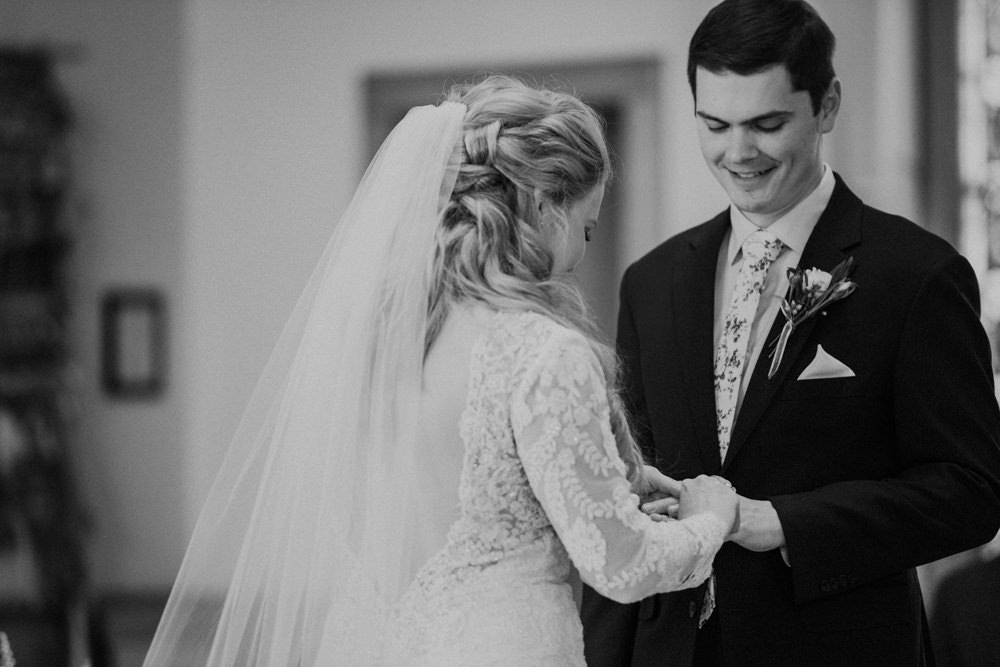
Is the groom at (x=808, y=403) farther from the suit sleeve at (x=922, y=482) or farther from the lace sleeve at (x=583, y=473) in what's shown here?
the lace sleeve at (x=583, y=473)

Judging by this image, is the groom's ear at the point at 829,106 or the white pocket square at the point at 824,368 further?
the groom's ear at the point at 829,106

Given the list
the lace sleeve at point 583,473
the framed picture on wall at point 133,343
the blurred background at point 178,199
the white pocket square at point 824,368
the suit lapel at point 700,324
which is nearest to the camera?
the lace sleeve at point 583,473

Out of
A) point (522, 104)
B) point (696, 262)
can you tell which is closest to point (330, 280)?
point (522, 104)

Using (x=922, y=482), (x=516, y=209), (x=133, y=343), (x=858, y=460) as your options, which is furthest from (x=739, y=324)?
(x=133, y=343)

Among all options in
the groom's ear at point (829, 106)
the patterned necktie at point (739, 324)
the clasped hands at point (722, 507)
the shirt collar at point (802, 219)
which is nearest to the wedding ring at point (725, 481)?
the clasped hands at point (722, 507)

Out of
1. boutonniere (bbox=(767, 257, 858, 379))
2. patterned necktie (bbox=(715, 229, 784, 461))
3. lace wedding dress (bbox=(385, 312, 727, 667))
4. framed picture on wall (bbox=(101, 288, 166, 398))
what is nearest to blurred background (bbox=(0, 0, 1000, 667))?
framed picture on wall (bbox=(101, 288, 166, 398))

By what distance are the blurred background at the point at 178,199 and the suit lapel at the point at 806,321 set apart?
4.03 meters

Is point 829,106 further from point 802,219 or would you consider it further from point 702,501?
point 702,501

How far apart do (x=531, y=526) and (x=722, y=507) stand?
36 centimetres

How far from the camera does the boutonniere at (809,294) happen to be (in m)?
2.23

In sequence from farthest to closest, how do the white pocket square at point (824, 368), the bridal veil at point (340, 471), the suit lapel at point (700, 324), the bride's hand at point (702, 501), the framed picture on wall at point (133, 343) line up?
the framed picture on wall at point (133, 343)
the suit lapel at point (700, 324)
the white pocket square at point (824, 368)
the bride's hand at point (702, 501)
the bridal veil at point (340, 471)

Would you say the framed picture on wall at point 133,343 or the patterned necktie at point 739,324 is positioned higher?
the patterned necktie at point 739,324

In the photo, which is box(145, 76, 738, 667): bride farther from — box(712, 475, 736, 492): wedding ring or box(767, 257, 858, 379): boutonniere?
box(767, 257, 858, 379): boutonniere

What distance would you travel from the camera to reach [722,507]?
208cm
